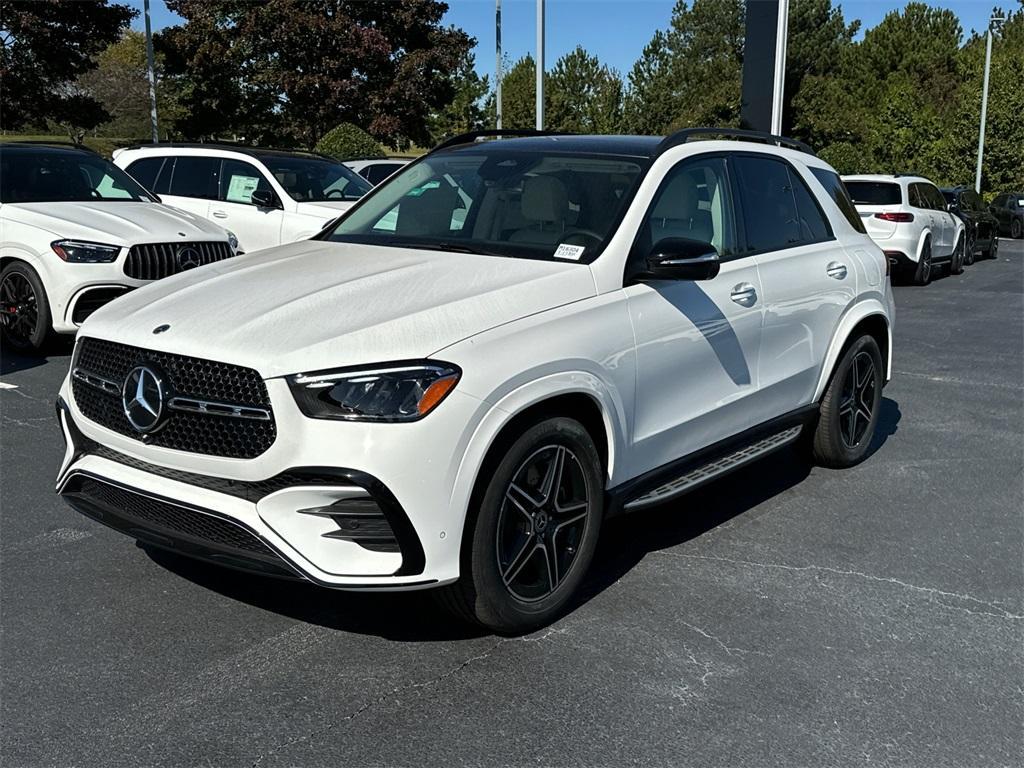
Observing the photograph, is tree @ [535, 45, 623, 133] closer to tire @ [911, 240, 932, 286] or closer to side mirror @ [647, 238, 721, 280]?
tire @ [911, 240, 932, 286]

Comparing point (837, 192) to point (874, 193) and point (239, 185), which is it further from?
point (874, 193)

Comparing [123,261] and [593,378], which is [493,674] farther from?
[123,261]

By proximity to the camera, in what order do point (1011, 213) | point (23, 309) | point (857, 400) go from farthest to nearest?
point (1011, 213) < point (23, 309) < point (857, 400)

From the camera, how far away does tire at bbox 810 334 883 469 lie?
5805mm

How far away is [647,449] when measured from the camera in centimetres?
427

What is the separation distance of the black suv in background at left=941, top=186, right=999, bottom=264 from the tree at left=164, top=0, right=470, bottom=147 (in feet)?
70.7

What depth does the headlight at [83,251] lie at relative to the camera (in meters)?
8.48

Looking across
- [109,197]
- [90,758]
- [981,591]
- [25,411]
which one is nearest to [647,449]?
[981,591]

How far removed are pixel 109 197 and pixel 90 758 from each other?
7809 millimetres

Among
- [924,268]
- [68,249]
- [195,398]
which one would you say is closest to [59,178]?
[68,249]

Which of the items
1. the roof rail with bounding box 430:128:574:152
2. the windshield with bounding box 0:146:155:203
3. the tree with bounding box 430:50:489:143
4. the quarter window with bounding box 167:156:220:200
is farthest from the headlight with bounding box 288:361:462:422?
the tree with bounding box 430:50:489:143

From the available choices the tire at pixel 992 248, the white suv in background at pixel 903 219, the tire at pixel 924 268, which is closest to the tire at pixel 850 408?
the white suv in background at pixel 903 219

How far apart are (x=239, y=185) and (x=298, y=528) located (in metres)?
9.98

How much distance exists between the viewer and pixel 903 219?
16.4 m
